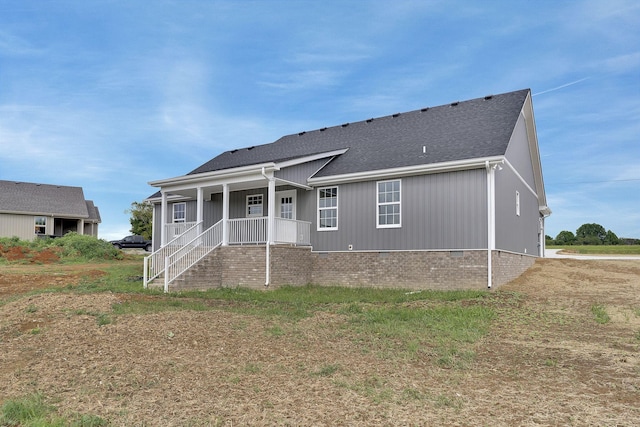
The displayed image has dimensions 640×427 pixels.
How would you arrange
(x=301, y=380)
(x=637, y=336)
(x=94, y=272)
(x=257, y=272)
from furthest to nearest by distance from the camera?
1. (x=94, y=272)
2. (x=257, y=272)
3. (x=637, y=336)
4. (x=301, y=380)

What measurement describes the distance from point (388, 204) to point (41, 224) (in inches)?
1320

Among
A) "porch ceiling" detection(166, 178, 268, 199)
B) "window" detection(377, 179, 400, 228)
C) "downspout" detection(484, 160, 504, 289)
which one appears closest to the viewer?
"downspout" detection(484, 160, 504, 289)

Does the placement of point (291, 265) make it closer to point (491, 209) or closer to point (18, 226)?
point (491, 209)

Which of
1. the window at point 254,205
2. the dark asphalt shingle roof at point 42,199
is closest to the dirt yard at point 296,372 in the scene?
the window at point 254,205

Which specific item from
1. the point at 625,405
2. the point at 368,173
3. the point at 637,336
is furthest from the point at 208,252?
the point at 625,405

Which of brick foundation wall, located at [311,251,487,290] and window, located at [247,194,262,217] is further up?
window, located at [247,194,262,217]

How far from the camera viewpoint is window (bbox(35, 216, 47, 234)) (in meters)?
38.6

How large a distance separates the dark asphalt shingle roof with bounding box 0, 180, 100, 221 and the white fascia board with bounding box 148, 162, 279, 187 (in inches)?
996

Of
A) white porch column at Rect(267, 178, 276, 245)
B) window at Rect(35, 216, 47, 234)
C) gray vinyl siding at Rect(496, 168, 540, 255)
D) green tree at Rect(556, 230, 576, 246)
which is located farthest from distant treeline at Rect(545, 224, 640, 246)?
window at Rect(35, 216, 47, 234)

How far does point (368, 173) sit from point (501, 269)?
514 cm

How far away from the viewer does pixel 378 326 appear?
8.95 metres

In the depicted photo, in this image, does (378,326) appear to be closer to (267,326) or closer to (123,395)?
(267,326)

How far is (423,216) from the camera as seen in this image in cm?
1520

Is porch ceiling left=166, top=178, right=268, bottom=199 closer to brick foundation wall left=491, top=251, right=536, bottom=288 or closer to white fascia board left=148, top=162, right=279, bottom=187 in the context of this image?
white fascia board left=148, top=162, right=279, bottom=187
